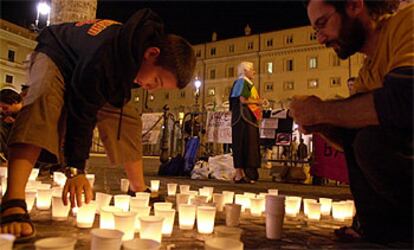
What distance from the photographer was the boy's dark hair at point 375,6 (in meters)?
1.64

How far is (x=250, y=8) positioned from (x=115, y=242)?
32.2 metres

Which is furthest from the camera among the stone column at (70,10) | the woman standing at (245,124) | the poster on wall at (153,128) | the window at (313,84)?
the window at (313,84)

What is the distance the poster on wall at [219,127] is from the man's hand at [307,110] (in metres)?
5.60

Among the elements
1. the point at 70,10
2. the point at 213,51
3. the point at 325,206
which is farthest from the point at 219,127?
the point at 213,51

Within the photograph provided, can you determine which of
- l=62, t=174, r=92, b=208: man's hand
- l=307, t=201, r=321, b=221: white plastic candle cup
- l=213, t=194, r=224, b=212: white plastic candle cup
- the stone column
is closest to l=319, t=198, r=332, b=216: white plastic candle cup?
l=307, t=201, r=321, b=221: white plastic candle cup

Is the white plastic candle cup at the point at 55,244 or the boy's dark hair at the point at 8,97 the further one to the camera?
the boy's dark hair at the point at 8,97

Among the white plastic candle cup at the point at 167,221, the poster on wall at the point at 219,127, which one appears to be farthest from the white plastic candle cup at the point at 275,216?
the poster on wall at the point at 219,127

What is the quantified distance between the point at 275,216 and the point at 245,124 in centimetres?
377

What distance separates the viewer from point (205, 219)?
2.01m

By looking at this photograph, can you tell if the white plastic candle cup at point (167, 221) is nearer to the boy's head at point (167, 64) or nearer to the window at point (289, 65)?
the boy's head at point (167, 64)

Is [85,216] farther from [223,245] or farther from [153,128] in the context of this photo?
[153,128]

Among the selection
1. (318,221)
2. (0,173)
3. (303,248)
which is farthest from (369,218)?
Result: (0,173)

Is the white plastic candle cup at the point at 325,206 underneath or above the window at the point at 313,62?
underneath

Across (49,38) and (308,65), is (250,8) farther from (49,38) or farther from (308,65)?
(49,38)
